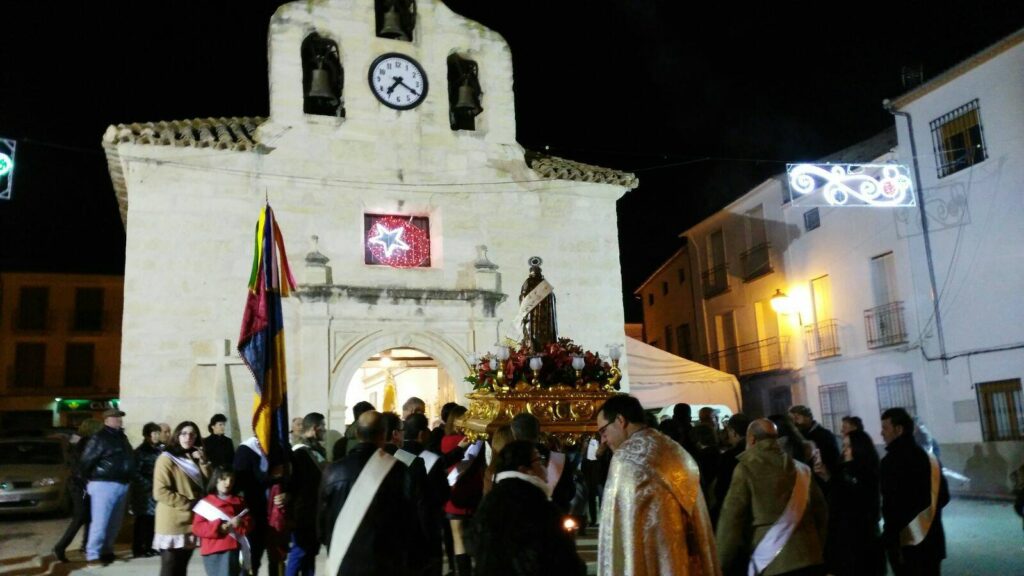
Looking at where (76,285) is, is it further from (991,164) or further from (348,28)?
(991,164)

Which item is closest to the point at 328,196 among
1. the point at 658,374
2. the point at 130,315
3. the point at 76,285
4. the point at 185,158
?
the point at 185,158

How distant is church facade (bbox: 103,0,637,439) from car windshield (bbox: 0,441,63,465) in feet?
7.94

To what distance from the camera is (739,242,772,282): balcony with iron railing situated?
2264 cm

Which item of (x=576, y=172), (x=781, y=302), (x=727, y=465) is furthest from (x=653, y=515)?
(x=781, y=302)

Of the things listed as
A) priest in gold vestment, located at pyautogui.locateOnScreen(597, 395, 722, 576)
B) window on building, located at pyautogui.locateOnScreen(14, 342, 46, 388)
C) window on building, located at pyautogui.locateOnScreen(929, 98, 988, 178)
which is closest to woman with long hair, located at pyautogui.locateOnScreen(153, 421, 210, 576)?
priest in gold vestment, located at pyautogui.locateOnScreen(597, 395, 722, 576)

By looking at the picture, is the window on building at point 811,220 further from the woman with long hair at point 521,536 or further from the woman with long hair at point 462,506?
the woman with long hair at point 521,536

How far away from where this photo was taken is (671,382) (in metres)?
17.8

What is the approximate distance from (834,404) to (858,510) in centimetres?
1490

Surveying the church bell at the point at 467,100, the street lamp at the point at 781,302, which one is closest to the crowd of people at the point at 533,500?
the church bell at the point at 467,100

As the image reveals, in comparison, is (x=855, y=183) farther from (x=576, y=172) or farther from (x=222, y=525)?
(x=222, y=525)

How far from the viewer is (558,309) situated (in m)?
15.8

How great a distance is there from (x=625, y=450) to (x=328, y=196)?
38.4ft

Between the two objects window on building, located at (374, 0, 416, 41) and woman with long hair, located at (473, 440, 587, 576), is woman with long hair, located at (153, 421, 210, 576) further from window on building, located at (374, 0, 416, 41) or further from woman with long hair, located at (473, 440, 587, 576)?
window on building, located at (374, 0, 416, 41)

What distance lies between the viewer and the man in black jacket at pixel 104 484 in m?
9.13
